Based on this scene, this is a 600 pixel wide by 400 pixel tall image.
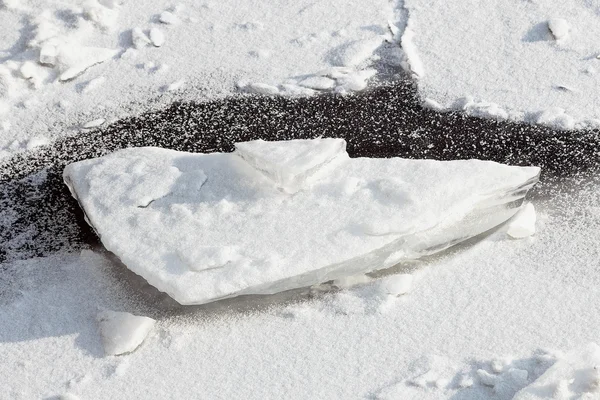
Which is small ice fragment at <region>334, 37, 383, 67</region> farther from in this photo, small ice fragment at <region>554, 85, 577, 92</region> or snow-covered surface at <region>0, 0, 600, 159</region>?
small ice fragment at <region>554, 85, 577, 92</region>

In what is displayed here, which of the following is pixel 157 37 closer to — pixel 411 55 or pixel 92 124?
pixel 92 124

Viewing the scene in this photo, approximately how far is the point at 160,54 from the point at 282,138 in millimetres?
774

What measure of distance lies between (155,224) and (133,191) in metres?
0.17

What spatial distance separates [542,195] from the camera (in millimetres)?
2924

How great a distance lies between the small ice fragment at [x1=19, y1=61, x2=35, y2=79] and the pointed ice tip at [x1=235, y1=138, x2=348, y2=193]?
3.96ft

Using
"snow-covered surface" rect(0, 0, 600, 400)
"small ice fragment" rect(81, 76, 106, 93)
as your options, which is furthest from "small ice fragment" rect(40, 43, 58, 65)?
"small ice fragment" rect(81, 76, 106, 93)

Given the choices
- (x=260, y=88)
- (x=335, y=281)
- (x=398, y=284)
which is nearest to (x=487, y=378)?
(x=398, y=284)

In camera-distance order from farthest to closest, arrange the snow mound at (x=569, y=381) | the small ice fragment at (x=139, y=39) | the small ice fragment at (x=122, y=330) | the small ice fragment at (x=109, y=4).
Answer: the small ice fragment at (x=109, y=4)
the small ice fragment at (x=139, y=39)
the small ice fragment at (x=122, y=330)
the snow mound at (x=569, y=381)

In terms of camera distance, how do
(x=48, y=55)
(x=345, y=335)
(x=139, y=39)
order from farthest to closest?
(x=139, y=39) → (x=48, y=55) → (x=345, y=335)

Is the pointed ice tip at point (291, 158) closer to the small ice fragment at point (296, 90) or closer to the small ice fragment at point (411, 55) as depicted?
the small ice fragment at point (296, 90)

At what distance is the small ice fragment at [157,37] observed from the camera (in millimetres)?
3680

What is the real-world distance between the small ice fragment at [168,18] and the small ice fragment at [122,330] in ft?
5.47

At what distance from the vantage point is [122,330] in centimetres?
248

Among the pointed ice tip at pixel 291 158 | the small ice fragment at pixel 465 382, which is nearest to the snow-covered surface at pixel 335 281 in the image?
the small ice fragment at pixel 465 382
